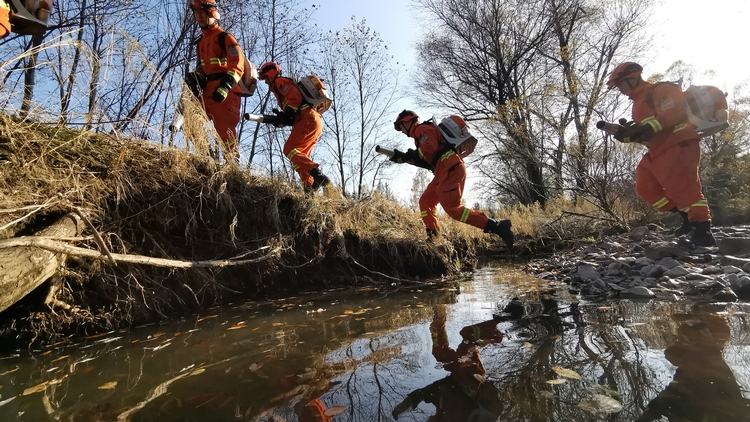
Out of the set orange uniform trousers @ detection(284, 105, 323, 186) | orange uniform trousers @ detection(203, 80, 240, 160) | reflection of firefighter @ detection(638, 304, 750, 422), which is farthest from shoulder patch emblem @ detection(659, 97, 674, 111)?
orange uniform trousers @ detection(203, 80, 240, 160)

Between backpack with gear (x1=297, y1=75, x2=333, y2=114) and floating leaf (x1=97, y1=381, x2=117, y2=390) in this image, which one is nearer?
floating leaf (x1=97, y1=381, x2=117, y2=390)

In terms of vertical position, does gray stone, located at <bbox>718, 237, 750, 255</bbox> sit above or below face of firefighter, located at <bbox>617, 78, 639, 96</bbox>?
below

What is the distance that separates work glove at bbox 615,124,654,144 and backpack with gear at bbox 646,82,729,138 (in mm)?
405

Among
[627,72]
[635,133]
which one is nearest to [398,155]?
[635,133]

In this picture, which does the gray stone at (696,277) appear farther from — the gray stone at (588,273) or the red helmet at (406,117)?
the red helmet at (406,117)

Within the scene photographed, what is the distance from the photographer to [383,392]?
1.35 meters

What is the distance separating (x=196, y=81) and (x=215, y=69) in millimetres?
315

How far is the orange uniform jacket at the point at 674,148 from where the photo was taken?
3943mm

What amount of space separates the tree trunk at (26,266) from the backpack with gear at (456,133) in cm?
406

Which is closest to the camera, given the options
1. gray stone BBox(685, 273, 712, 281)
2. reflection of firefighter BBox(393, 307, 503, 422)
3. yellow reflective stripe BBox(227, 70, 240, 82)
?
reflection of firefighter BBox(393, 307, 503, 422)

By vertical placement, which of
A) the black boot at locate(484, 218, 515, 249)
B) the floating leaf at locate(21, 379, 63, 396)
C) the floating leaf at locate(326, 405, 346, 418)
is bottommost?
the floating leaf at locate(326, 405, 346, 418)

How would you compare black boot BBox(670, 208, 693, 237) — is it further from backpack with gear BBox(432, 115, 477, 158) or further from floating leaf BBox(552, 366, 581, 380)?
floating leaf BBox(552, 366, 581, 380)

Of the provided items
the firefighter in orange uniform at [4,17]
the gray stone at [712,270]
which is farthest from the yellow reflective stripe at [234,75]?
the gray stone at [712,270]

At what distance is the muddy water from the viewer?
3.89ft
